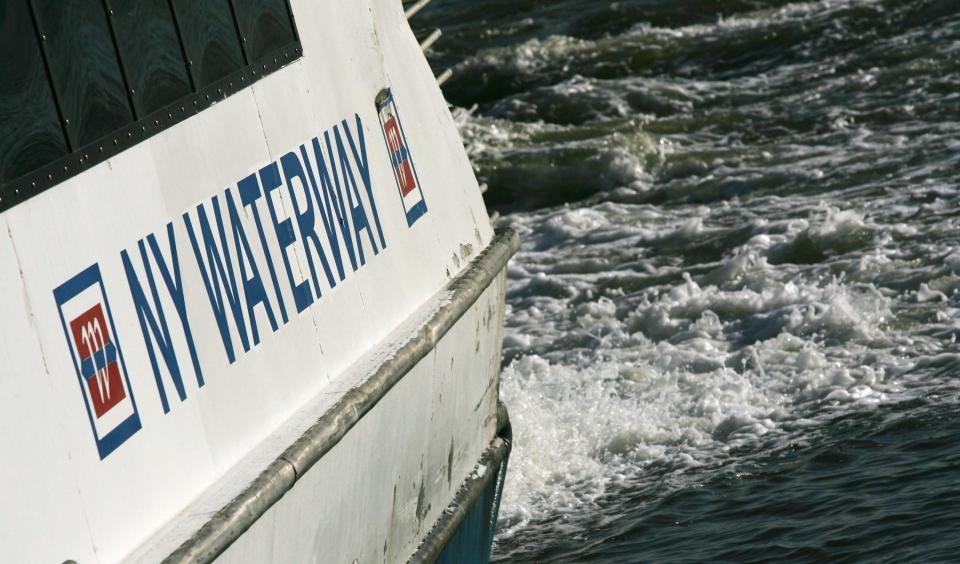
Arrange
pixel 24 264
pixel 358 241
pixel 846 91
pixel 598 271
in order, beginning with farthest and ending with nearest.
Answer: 1. pixel 846 91
2. pixel 598 271
3. pixel 358 241
4. pixel 24 264

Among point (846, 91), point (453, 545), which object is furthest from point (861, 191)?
point (453, 545)

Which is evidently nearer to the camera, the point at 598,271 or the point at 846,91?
the point at 598,271

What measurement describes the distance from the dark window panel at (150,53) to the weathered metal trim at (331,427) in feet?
2.73

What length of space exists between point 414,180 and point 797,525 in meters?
2.26

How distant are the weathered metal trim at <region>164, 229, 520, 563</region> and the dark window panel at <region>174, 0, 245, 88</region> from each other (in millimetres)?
847

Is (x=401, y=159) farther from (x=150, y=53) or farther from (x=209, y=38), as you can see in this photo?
(x=150, y=53)

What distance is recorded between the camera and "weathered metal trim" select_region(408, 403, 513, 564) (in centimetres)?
465

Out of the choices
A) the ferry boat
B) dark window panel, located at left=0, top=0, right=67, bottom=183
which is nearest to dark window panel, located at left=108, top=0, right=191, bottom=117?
the ferry boat

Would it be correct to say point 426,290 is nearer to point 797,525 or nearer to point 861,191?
point 797,525

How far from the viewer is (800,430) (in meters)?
6.93

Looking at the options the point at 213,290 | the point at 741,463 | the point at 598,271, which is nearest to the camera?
the point at 213,290

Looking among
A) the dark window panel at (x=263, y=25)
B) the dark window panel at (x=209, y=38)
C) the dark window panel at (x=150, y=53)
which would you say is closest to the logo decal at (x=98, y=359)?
the dark window panel at (x=150, y=53)

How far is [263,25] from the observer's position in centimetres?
395

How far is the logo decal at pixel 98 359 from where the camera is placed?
2.94m
